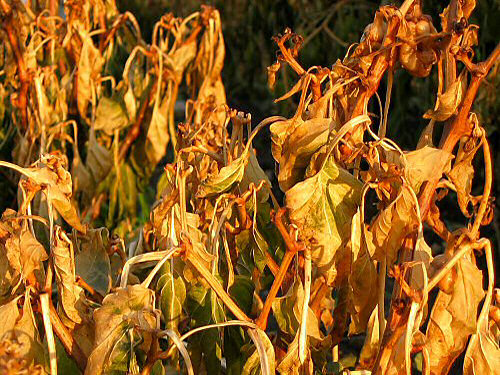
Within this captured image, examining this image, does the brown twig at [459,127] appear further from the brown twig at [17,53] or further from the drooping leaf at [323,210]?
the brown twig at [17,53]

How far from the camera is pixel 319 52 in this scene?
3.56 m

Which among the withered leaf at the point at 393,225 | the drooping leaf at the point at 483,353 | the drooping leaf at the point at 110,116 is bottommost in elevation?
the drooping leaf at the point at 110,116

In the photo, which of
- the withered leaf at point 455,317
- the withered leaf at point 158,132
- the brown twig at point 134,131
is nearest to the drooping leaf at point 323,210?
the withered leaf at point 455,317

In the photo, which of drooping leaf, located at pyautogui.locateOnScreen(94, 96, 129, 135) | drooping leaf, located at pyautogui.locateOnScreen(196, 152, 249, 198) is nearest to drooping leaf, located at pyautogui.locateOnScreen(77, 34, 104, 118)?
drooping leaf, located at pyautogui.locateOnScreen(94, 96, 129, 135)

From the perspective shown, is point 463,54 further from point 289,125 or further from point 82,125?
point 82,125

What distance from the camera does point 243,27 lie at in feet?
17.3

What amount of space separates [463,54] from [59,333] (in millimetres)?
465

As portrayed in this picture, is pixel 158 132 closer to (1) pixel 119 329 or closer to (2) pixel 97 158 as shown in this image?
(2) pixel 97 158

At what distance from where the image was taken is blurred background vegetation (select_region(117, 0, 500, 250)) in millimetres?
2709

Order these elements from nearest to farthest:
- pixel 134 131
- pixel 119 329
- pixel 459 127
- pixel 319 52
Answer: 1. pixel 119 329
2. pixel 459 127
3. pixel 134 131
4. pixel 319 52

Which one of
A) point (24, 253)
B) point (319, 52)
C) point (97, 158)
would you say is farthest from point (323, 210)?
point (319, 52)

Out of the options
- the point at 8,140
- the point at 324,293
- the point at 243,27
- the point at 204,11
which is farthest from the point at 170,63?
the point at 243,27

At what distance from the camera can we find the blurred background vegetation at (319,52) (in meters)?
2.71

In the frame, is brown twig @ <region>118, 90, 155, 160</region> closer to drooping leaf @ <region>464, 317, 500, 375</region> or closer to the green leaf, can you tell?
the green leaf
